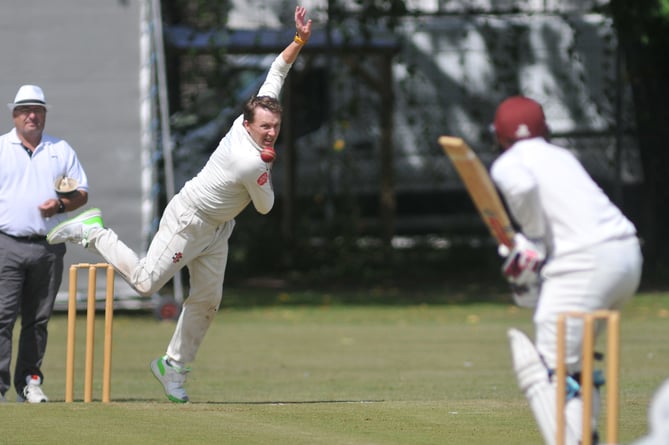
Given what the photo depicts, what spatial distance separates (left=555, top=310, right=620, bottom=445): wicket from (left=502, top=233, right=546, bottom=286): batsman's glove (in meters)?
0.27

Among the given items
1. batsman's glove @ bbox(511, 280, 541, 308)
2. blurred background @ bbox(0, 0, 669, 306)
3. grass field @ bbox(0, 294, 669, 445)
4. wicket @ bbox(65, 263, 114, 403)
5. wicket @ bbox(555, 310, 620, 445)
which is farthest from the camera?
blurred background @ bbox(0, 0, 669, 306)

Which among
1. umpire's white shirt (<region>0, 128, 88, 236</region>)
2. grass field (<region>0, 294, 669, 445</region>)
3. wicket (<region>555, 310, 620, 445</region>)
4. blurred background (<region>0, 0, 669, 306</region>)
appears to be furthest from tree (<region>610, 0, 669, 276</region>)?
wicket (<region>555, 310, 620, 445</region>)

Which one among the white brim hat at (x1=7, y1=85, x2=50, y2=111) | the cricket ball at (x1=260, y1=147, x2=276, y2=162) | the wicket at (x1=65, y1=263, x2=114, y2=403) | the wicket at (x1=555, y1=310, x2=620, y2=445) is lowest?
the wicket at (x1=65, y1=263, x2=114, y2=403)

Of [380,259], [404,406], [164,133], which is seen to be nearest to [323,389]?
[404,406]

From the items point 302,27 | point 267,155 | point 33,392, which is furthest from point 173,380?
point 302,27

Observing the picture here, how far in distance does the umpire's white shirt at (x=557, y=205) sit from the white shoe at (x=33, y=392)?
13.8 feet

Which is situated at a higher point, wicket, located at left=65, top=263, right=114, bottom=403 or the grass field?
wicket, located at left=65, top=263, right=114, bottom=403

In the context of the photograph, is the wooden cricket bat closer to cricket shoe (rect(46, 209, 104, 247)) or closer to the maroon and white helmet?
the maroon and white helmet

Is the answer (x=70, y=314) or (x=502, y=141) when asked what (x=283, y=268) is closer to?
(x=70, y=314)

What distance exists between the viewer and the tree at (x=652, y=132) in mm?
19031

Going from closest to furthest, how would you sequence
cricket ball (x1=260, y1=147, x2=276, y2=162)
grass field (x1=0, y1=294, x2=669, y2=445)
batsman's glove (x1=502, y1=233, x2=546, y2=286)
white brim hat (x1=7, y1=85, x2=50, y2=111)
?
batsman's glove (x1=502, y1=233, x2=546, y2=286), grass field (x1=0, y1=294, x2=669, y2=445), cricket ball (x1=260, y1=147, x2=276, y2=162), white brim hat (x1=7, y1=85, x2=50, y2=111)

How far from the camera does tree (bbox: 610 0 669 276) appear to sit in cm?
1903

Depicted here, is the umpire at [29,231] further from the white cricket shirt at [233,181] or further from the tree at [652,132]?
the tree at [652,132]

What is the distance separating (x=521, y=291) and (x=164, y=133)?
988 centimetres
